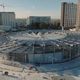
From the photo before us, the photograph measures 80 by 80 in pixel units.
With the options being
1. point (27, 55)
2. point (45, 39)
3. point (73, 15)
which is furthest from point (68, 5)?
point (27, 55)

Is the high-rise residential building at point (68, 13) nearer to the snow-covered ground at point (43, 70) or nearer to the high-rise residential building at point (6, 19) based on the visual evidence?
the high-rise residential building at point (6, 19)

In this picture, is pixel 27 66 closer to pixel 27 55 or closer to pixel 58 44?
pixel 27 55

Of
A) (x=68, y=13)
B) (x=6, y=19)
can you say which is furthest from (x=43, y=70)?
(x=6, y=19)

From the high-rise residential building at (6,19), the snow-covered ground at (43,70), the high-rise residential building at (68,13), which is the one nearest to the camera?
the snow-covered ground at (43,70)

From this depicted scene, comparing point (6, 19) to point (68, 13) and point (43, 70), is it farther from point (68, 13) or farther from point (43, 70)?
point (43, 70)

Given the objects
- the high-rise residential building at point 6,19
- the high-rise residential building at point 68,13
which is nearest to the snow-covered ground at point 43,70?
the high-rise residential building at point 68,13

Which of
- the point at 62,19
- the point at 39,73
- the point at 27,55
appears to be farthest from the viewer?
the point at 62,19

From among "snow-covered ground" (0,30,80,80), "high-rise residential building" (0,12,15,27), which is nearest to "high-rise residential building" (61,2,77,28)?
"high-rise residential building" (0,12,15,27)

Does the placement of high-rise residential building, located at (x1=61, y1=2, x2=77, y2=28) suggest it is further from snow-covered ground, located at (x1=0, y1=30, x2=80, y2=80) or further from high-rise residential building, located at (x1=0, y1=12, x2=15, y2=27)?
snow-covered ground, located at (x1=0, y1=30, x2=80, y2=80)
